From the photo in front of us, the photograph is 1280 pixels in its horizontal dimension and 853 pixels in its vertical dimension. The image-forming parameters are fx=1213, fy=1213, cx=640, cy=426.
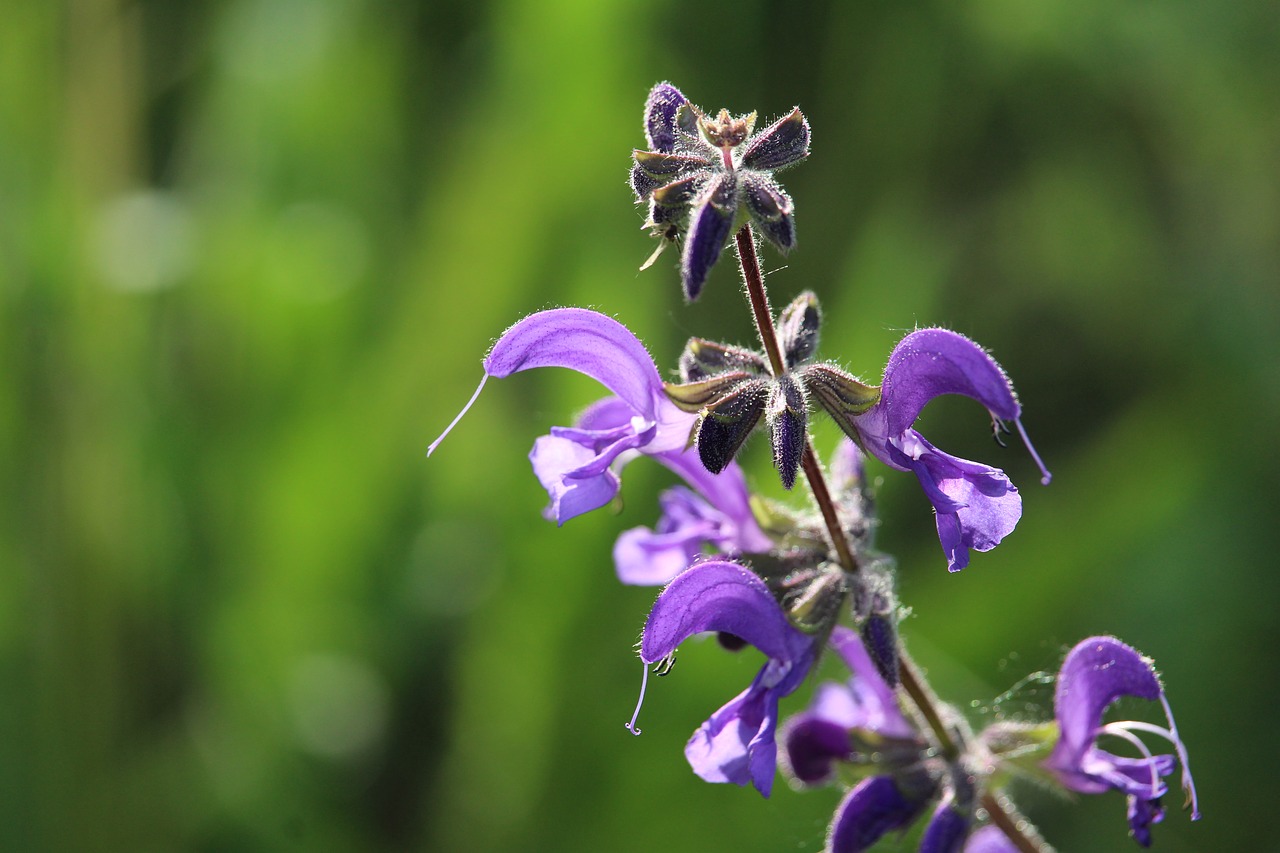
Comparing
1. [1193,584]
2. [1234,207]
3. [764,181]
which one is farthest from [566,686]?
[1234,207]

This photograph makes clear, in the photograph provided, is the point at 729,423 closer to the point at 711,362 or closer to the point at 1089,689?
the point at 711,362

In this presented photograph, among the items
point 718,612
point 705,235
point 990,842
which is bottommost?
point 990,842

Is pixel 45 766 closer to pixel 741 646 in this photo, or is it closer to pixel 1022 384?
pixel 741 646

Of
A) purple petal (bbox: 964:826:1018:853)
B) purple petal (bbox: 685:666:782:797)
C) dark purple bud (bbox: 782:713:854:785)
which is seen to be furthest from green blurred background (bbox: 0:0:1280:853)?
purple petal (bbox: 685:666:782:797)

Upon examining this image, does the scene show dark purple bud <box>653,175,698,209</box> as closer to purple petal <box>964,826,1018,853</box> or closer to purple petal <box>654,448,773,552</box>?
purple petal <box>654,448,773,552</box>

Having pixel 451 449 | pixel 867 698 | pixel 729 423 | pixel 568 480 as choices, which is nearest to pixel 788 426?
pixel 729 423
